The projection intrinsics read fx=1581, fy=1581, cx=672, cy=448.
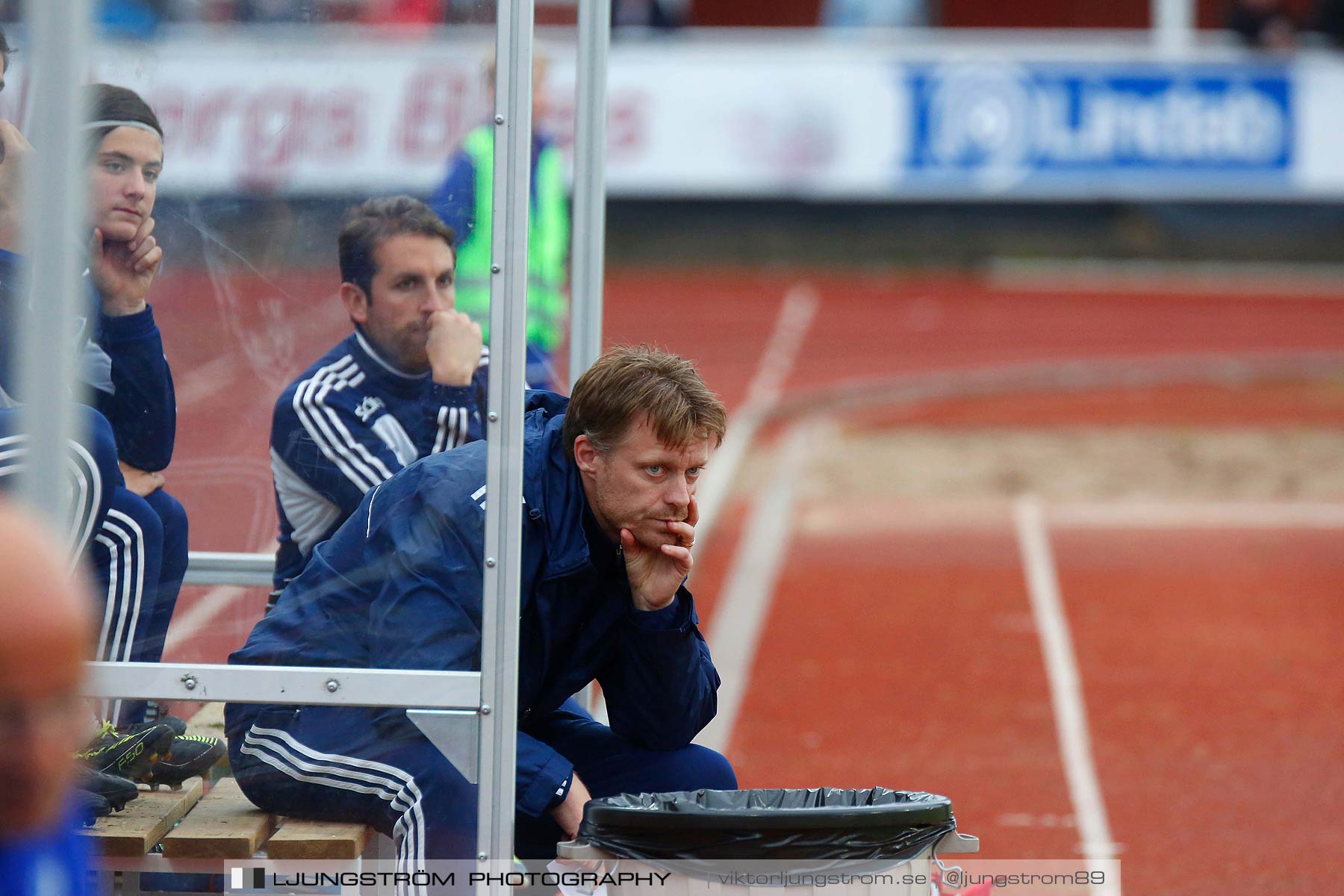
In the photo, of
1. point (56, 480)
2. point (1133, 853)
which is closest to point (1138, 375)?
point (1133, 853)

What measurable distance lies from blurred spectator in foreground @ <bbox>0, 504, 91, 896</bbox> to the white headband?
1.30 meters

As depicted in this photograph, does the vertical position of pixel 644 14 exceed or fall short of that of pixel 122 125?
it exceeds it

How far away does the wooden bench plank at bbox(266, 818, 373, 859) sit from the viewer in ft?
8.39

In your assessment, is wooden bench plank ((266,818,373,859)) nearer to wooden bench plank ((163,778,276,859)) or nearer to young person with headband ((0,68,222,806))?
wooden bench plank ((163,778,276,859))

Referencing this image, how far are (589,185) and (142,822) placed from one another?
5.51 ft

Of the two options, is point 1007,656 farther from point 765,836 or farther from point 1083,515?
point 765,836

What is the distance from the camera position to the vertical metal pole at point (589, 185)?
3.46 meters

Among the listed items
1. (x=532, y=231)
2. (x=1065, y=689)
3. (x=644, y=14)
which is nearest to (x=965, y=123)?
(x=644, y=14)

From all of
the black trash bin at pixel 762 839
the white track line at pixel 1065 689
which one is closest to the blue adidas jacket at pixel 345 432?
the black trash bin at pixel 762 839

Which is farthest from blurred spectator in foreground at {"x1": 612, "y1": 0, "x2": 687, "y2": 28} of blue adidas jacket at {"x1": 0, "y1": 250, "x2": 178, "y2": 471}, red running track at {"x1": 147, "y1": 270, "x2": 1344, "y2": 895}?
blue adidas jacket at {"x1": 0, "y1": 250, "x2": 178, "y2": 471}

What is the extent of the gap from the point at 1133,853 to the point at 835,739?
119 centimetres

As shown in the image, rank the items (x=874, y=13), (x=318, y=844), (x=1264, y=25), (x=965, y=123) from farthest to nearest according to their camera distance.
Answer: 1. (x=874, y=13)
2. (x=965, y=123)
3. (x=1264, y=25)
4. (x=318, y=844)

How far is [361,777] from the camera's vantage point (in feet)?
8.46

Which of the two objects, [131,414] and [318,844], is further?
[131,414]
